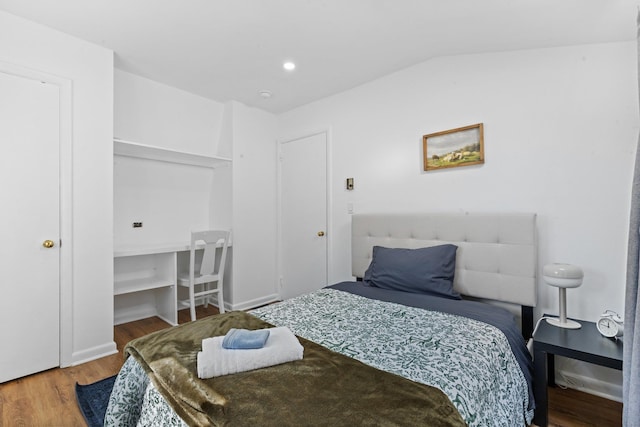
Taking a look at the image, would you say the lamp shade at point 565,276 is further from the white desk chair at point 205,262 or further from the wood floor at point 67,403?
the white desk chair at point 205,262

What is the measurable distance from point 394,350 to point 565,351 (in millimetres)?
1031

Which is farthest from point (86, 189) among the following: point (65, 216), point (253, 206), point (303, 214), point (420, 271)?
point (420, 271)

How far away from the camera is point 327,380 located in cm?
107

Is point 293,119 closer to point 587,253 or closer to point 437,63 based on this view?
point 437,63

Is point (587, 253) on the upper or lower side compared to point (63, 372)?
upper

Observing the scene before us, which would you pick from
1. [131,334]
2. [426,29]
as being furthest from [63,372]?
[426,29]

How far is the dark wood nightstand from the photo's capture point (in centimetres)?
156

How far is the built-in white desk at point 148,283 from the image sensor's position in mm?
3086

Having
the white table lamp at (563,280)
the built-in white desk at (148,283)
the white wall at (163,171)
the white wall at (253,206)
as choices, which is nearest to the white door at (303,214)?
the white wall at (253,206)

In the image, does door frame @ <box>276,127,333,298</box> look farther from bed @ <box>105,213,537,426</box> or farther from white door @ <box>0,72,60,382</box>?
white door @ <box>0,72,60,382</box>

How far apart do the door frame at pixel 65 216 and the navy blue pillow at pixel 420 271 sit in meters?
2.40

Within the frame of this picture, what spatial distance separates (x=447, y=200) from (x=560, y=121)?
0.92m

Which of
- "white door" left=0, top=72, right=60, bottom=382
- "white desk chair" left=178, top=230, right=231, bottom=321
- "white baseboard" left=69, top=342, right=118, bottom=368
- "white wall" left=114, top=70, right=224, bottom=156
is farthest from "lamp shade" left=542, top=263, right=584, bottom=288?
"white wall" left=114, top=70, right=224, bottom=156

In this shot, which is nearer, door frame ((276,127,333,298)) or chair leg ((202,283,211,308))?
door frame ((276,127,333,298))
